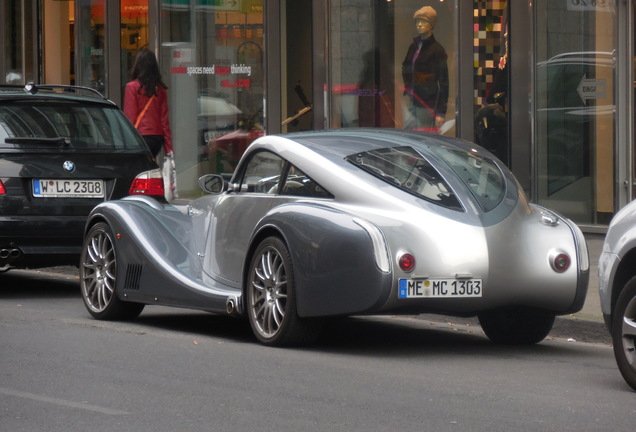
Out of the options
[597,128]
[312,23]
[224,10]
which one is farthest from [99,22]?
[597,128]

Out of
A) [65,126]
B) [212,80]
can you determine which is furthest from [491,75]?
[65,126]

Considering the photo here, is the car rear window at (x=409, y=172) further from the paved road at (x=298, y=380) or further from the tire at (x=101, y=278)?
the tire at (x=101, y=278)

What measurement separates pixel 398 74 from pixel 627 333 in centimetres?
1093

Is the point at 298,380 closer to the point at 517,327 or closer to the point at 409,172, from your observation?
the point at 409,172

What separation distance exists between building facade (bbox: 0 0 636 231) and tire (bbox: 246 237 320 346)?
297 inches

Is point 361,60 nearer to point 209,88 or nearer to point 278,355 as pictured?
point 209,88

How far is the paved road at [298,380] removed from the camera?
19.4 feet

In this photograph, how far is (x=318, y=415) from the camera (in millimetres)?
6008

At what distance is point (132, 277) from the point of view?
9.31 meters

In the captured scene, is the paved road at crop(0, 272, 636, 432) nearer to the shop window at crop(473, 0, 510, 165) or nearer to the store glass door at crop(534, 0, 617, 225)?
the store glass door at crop(534, 0, 617, 225)

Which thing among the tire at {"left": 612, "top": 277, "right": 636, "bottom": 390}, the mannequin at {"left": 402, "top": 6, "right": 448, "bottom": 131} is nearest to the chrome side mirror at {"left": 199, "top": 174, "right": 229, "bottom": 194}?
the tire at {"left": 612, "top": 277, "right": 636, "bottom": 390}

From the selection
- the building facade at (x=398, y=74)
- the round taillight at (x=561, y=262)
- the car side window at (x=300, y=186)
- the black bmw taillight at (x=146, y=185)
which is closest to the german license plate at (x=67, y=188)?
the black bmw taillight at (x=146, y=185)

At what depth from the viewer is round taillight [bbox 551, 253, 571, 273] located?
780 cm

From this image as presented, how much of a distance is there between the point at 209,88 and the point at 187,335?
11.5 m
